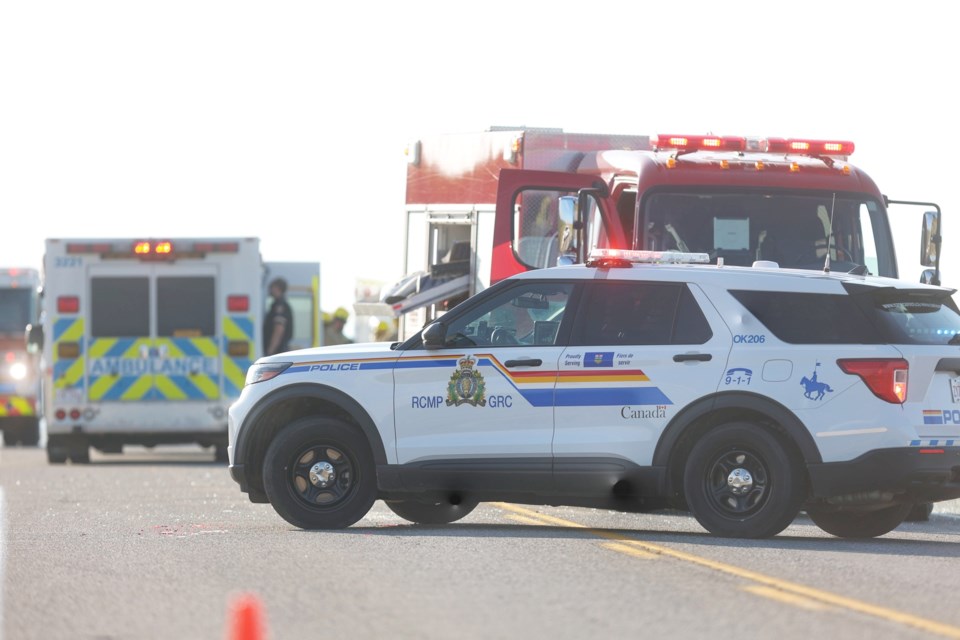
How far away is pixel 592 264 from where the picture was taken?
1212cm

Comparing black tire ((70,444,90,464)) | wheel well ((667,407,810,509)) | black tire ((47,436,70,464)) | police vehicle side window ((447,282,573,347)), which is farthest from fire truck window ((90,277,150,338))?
wheel well ((667,407,810,509))

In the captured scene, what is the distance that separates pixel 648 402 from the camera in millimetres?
11695

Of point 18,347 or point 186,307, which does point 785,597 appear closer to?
point 186,307

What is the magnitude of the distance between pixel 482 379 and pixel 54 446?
13827mm

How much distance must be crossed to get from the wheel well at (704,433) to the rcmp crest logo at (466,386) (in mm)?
1288

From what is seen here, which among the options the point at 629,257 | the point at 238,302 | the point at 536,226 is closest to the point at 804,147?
the point at 536,226

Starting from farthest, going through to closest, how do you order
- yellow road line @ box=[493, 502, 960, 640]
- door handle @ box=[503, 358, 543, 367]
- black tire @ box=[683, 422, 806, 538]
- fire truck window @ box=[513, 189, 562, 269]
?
fire truck window @ box=[513, 189, 562, 269] < door handle @ box=[503, 358, 543, 367] < black tire @ box=[683, 422, 806, 538] < yellow road line @ box=[493, 502, 960, 640]

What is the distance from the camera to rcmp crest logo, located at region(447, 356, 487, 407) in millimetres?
12008

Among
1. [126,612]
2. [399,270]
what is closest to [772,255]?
[399,270]

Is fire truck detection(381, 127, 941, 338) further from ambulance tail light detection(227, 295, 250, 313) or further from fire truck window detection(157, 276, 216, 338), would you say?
fire truck window detection(157, 276, 216, 338)

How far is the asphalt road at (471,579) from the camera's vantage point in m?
7.96

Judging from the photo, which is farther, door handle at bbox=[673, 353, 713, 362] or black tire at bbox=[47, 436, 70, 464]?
black tire at bbox=[47, 436, 70, 464]

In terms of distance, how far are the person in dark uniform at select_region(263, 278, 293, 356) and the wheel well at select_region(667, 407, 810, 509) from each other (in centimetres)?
1308

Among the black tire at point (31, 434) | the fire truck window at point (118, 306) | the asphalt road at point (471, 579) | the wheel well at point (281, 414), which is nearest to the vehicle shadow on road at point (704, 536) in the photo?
the asphalt road at point (471, 579)
